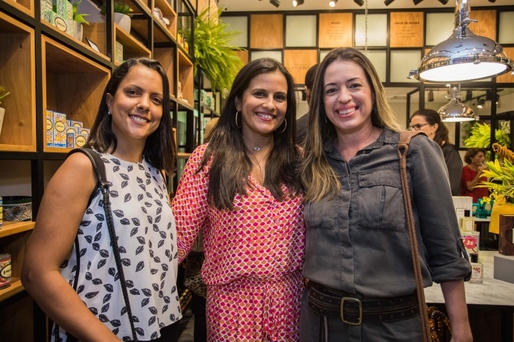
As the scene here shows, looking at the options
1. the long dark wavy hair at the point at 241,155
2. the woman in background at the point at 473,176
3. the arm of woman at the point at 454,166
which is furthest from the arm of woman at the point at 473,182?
the long dark wavy hair at the point at 241,155

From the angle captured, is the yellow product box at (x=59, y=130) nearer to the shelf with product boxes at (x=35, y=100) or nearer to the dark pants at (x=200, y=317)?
the shelf with product boxes at (x=35, y=100)

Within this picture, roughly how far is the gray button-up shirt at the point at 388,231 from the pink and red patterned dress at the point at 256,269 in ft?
0.54

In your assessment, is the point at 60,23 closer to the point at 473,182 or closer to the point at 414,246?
the point at 414,246

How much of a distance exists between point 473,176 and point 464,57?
457 centimetres

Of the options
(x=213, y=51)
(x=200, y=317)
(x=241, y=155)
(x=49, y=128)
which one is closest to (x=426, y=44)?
(x=213, y=51)

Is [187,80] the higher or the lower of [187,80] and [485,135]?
the higher

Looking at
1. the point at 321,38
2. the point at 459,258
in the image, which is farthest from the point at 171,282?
the point at 321,38

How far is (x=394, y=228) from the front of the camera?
1.30m

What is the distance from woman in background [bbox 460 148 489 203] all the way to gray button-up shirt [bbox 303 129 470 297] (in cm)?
486

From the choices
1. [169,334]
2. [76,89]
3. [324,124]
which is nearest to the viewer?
[169,334]

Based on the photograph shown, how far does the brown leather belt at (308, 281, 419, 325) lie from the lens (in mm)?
1279

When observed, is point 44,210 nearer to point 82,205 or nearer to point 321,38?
point 82,205

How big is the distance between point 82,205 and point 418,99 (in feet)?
24.1

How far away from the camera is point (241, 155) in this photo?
1.69m
